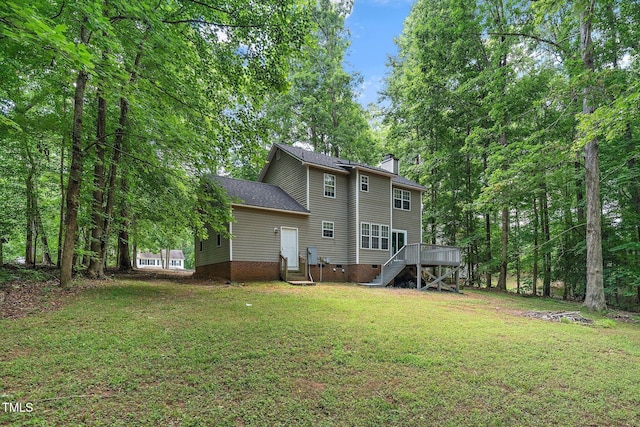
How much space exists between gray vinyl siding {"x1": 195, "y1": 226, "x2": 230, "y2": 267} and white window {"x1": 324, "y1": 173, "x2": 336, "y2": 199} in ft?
18.2

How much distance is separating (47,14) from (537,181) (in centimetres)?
1420

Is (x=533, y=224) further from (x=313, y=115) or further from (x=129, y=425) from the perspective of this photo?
(x=129, y=425)

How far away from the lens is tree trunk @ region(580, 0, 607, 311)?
32.7ft

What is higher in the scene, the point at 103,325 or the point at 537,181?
the point at 537,181

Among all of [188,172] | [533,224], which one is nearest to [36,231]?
[188,172]

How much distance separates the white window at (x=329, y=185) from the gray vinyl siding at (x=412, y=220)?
161 inches

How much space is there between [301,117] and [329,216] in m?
11.5

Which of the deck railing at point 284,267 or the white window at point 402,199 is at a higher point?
the white window at point 402,199

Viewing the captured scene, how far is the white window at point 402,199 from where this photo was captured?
1788cm

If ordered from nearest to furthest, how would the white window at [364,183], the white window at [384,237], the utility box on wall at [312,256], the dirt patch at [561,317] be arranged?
the dirt patch at [561,317] → the utility box on wall at [312,256] → the white window at [364,183] → the white window at [384,237]

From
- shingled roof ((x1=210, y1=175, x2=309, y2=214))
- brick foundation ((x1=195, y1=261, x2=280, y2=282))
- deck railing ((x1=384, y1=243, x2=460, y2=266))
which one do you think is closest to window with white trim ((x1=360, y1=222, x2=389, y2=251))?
deck railing ((x1=384, y1=243, x2=460, y2=266))

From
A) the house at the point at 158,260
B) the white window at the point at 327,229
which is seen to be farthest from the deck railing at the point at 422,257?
the house at the point at 158,260

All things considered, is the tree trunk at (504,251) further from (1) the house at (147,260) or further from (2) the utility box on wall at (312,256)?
(1) the house at (147,260)

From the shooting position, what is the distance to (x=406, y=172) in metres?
22.1
